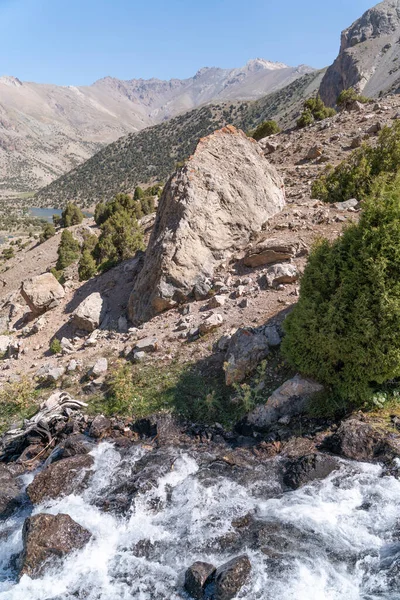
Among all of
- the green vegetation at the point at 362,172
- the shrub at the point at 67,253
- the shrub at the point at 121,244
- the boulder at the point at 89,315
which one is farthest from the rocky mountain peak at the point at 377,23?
the boulder at the point at 89,315

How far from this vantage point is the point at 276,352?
10.1 m

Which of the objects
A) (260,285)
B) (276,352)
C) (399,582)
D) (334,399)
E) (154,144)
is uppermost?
(154,144)

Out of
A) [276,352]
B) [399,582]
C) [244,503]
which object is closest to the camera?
[399,582]

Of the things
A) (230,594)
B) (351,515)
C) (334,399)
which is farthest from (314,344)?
(230,594)

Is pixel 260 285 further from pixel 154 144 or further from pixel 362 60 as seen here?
pixel 154 144

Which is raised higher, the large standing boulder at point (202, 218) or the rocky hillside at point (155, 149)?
the rocky hillside at point (155, 149)

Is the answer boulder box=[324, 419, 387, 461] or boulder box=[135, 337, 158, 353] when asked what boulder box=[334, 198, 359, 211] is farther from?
boulder box=[324, 419, 387, 461]

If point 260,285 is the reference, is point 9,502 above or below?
below

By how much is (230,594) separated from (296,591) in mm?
897

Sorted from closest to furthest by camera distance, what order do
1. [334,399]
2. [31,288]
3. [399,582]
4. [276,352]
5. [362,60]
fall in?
1. [399,582]
2. [334,399]
3. [276,352]
4. [31,288]
5. [362,60]

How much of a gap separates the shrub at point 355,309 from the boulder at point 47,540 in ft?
18.5

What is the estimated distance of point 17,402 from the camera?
1114 centimetres

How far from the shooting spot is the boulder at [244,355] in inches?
387

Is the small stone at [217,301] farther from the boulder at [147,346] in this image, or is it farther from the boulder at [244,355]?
the boulder at [244,355]
